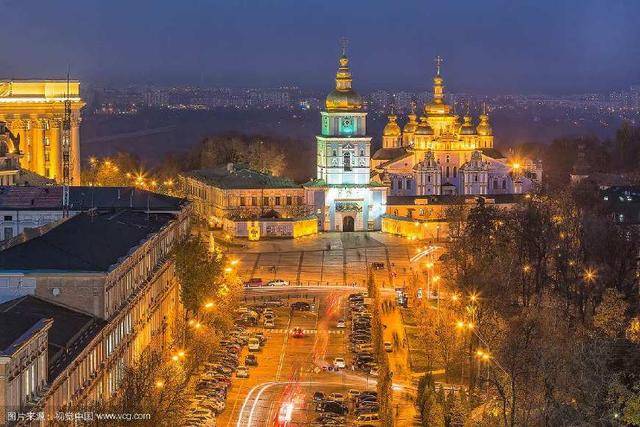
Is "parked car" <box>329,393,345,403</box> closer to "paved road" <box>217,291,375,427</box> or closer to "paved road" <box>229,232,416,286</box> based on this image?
"paved road" <box>217,291,375,427</box>

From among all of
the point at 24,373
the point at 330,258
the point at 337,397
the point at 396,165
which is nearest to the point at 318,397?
the point at 337,397

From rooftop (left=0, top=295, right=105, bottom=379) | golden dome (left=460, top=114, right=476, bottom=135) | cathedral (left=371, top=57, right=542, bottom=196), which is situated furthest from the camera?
golden dome (left=460, top=114, right=476, bottom=135)

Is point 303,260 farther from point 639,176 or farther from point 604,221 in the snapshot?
point 639,176

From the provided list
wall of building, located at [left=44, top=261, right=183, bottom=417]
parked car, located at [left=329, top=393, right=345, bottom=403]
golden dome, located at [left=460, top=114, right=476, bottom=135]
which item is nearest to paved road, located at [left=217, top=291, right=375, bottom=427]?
parked car, located at [left=329, top=393, right=345, bottom=403]

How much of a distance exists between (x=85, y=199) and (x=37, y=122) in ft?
104

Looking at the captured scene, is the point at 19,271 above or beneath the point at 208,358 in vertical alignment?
above

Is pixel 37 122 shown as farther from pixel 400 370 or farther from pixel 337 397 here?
pixel 337 397

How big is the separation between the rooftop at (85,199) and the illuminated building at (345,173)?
29.7m

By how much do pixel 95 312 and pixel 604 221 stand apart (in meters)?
32.0

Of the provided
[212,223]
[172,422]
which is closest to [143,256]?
[172,422]

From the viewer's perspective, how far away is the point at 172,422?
113ft

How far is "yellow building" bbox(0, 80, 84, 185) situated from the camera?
306 ft

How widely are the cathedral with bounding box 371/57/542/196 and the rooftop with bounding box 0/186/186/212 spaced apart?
38.0 metres

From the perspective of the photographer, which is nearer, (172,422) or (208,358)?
(172,422)
